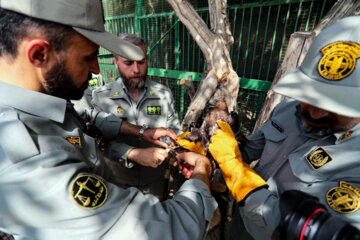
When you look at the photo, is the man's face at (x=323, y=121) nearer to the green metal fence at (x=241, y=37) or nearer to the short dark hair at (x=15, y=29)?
the short dark hair at (x=15, y=29)

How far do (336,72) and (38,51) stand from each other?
5.51 feet

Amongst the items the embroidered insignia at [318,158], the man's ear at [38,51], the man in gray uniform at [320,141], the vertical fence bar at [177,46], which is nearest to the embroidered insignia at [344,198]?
the man in gray uniform at [320,141]

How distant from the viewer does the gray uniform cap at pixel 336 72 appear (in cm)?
114

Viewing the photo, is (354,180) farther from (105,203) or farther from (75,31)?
(75,31)

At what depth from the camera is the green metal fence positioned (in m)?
4.18

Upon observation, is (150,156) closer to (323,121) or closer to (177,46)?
(323,121)

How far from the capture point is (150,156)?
195 centimetres

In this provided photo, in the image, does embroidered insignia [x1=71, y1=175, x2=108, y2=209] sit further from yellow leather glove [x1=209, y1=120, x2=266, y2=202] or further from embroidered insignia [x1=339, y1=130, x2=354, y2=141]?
embroidered insignia [x1=339, y1=130, x2=354, y2=141]

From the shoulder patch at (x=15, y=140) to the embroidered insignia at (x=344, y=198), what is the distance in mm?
1613

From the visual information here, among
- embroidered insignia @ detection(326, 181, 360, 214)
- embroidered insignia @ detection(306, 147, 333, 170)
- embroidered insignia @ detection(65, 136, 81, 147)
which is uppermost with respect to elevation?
embroidered insignia @ detection(65, 136, 81, 147)

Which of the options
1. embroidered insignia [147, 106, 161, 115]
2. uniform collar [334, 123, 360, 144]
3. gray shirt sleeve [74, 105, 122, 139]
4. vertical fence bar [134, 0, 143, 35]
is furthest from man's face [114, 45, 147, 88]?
vertical fence bar [134, 0, 143, 35]

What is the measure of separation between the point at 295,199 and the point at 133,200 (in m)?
0.81

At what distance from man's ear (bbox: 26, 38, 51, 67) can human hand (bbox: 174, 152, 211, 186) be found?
1.17 meters

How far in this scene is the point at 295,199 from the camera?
95 centimetres
